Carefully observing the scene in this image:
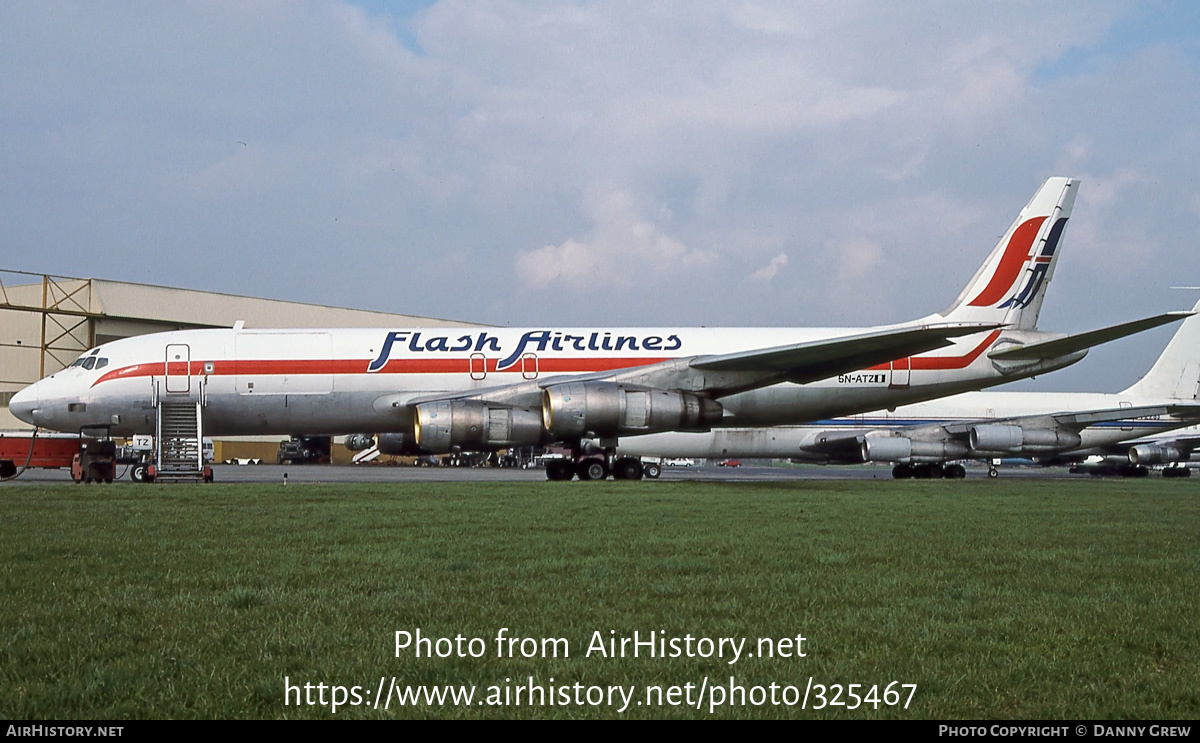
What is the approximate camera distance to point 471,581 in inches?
240

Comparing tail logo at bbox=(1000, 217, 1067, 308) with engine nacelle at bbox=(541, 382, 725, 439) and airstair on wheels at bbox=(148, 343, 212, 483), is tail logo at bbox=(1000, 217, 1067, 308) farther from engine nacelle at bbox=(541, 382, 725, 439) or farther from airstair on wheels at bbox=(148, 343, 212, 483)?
airstair on wheels at bbox=(148, 343, 212, 483)

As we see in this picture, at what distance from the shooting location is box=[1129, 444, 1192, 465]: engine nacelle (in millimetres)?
43344

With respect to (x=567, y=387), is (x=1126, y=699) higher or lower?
lower

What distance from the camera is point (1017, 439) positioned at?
3500cm

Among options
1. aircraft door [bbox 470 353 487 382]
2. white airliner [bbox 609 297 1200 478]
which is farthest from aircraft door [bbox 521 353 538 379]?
white airliner [bbox 609 297 1200 478]

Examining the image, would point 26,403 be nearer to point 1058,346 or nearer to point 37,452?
point 37,452

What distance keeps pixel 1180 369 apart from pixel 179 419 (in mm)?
41838

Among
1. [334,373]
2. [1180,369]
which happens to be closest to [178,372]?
[334,373]

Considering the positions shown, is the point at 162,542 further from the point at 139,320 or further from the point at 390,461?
the point at 390,461

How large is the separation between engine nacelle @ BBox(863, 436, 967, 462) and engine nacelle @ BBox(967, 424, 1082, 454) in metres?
0.79

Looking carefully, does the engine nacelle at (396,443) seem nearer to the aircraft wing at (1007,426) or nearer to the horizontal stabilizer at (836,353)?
the horizontal stabilizer at (836,353)
